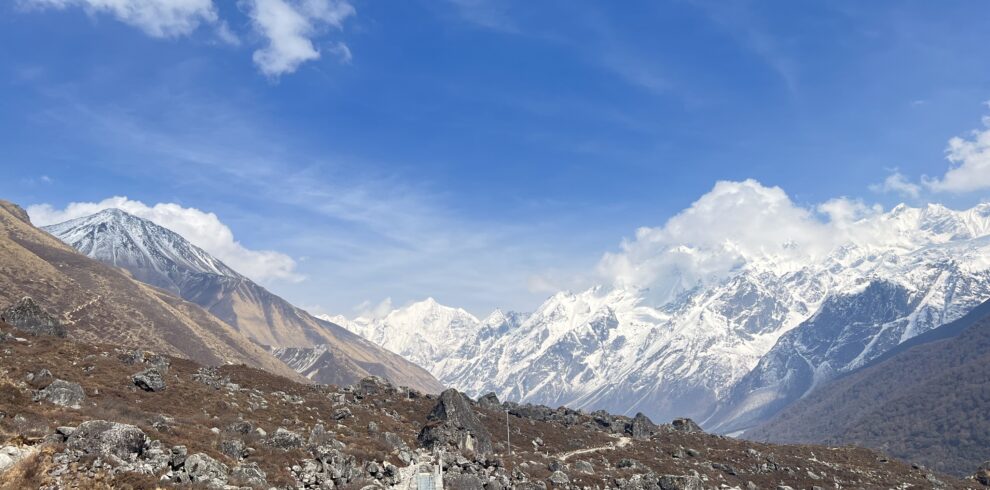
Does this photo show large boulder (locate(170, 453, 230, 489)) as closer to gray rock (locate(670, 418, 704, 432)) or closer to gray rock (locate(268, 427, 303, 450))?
gray rock (locate(268, 427, 303, 450))

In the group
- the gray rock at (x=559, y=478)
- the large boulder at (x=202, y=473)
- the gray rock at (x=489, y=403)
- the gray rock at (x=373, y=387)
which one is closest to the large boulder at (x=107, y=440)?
the large boulder at (x=202, y=473)

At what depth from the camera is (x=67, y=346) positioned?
189ft

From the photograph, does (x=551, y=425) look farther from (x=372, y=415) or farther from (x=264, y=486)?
(x=264, y=486)

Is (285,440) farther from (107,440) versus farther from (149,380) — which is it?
(149,380)

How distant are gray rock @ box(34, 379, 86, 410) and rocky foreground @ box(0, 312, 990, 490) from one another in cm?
10

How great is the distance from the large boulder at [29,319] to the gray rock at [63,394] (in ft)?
82.4

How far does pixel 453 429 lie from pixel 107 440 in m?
41.6

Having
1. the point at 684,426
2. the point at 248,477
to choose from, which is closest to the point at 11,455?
the point at 248,477

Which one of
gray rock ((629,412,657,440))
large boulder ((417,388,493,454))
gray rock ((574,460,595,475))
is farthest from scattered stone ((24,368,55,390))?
gray rock ((629,412,657,440))

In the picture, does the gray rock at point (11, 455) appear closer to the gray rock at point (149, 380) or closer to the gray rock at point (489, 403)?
the gray rock at point (149, 380)

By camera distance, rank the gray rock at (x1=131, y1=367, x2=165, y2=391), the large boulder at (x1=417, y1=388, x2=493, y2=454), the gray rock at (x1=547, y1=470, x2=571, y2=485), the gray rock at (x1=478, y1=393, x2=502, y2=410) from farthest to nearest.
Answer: the gray rock at (x1=478, y1=393, x2=502, y2=410) < the large boulder at (x1=417, y1=388, x2=493, y2=454) < the gray rock at (x1=547, y1=470, x2=571, y2=485) < the gray rock at (x1=131, y1=367, x2=165, y2=391)

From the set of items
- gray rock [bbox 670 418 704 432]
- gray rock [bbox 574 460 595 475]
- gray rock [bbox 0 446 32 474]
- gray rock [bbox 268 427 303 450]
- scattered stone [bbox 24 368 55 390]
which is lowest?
gray rock [bbox 0 446 32 474]

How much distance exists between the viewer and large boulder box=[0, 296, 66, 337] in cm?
6306

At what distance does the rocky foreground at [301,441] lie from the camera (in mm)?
30359
